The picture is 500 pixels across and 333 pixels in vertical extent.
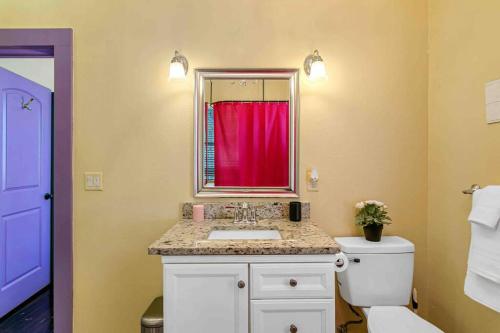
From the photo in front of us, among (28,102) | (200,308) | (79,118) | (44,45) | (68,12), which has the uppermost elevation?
(68,12)

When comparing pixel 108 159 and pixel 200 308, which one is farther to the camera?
pixel 108 159

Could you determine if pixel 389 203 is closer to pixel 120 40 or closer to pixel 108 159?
pixel 108 159

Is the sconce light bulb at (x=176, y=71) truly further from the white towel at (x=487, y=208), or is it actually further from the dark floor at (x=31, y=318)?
the dark floor at (x=31, y=318)

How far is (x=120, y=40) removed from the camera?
5.34 feet

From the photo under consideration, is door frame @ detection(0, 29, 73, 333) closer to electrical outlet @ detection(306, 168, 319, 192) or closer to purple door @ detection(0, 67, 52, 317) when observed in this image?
purple door @ detection(0, 67, 52, 317)

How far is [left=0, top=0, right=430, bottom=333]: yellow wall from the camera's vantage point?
1.62 m

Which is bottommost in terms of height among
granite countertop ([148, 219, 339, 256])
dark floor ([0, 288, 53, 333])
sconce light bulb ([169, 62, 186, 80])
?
dark floor ([0, 288, 53, 333])

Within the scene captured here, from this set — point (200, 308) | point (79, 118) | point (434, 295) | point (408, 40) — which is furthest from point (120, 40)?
point (434, 295)

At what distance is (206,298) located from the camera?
111cm

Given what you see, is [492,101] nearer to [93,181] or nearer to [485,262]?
[485,262]

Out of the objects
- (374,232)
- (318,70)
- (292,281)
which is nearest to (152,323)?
(292,281)

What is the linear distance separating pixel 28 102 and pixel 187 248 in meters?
2.04

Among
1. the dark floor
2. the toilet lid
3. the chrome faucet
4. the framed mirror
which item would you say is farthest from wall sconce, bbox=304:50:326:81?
the dark floor

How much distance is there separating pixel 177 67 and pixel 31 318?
84.7 inches
